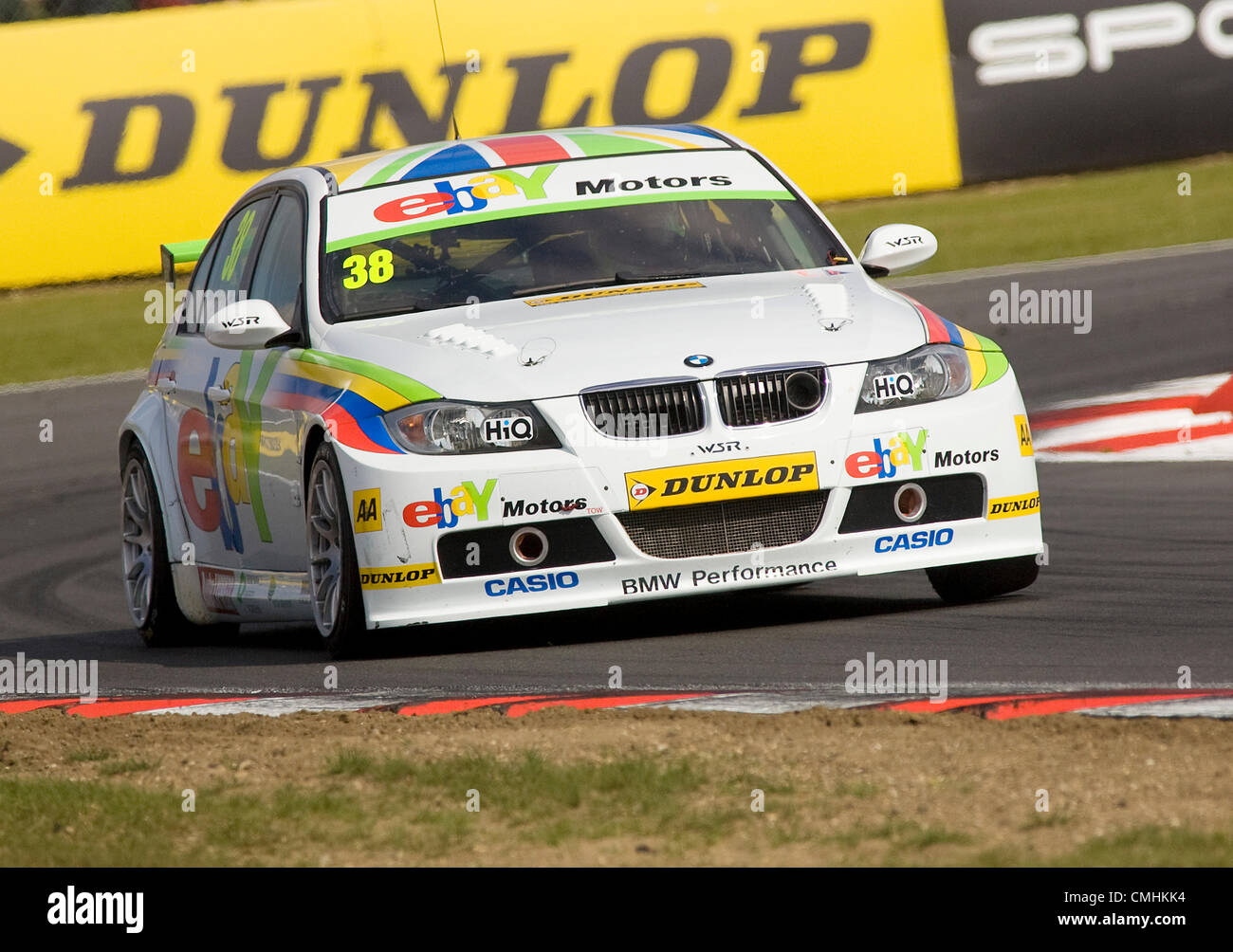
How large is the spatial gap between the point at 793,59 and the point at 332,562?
38.1ft

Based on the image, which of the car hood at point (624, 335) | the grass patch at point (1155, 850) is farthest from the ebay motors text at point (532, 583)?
the grass patch at point (1155, 850)

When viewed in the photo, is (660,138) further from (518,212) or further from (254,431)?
(254,431)

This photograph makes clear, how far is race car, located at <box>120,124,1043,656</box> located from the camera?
23.0ft

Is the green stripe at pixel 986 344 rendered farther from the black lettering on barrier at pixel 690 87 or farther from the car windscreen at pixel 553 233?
the black lettering on barrier at pixel 690 87

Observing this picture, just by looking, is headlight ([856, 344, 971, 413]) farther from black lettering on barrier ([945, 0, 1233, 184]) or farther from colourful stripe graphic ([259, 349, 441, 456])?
black lettering on barrier ([945, 0, 1233, 184])

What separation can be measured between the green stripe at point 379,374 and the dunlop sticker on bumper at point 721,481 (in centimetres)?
66

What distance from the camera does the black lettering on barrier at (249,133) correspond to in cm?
1755

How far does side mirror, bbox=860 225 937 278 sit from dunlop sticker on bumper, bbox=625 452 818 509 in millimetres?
1328

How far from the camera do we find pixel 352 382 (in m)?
7.32

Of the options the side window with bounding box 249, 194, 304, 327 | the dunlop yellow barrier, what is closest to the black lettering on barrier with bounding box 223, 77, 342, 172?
the dunlop yellow barrier

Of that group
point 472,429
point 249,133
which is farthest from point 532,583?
point 249,133
